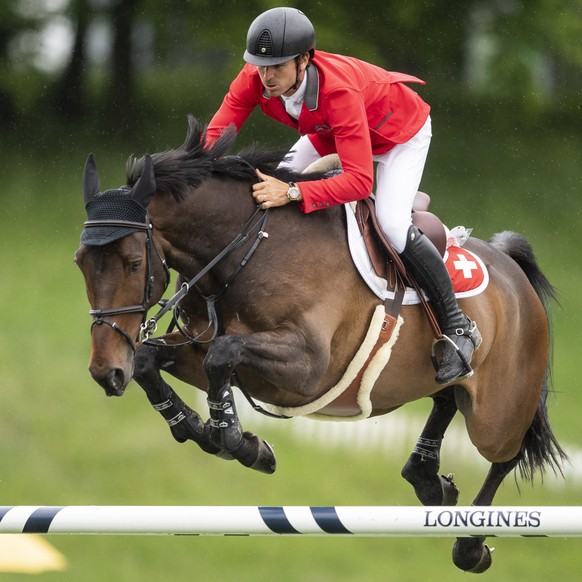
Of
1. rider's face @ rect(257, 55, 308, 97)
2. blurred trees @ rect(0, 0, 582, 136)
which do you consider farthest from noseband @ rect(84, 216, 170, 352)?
blurred trees @ rect(0, 0, 582, 136)

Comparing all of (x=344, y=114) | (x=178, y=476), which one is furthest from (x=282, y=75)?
(x=178, y=476)

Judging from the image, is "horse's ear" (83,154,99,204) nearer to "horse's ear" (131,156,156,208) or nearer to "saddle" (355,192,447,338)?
"horse's ear" (131,156,156,208)

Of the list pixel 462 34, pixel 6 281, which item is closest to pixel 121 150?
pixel 6 281

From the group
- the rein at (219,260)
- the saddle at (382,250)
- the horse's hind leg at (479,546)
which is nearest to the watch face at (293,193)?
the rein at (219,260)

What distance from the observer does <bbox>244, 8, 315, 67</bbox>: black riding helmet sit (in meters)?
4.89

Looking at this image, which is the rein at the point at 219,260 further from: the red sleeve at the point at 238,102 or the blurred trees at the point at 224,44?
the blurred trees at the point at 224,44

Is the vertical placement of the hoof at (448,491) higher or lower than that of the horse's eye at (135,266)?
lower

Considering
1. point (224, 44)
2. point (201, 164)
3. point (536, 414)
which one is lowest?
point (224, 44)

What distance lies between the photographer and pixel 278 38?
192 inches

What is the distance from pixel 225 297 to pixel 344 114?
2.96 ft

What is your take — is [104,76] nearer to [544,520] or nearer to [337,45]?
[337,45]

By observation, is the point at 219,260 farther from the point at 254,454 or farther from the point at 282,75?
the point at 254,454

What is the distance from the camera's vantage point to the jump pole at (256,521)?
443 cm

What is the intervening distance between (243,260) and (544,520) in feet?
5.22
